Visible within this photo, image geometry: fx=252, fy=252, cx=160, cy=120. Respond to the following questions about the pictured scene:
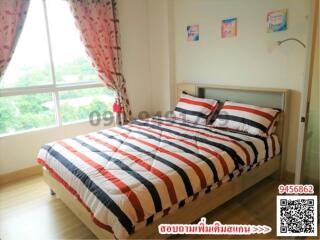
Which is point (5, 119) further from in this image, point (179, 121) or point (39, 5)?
point (179, 121)

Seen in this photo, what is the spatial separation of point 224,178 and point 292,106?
1188mm

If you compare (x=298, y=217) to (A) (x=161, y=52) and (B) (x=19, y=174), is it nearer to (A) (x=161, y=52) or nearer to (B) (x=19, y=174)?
(A) (x=161, y=52)

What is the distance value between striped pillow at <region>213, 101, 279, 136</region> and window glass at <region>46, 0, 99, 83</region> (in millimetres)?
2005

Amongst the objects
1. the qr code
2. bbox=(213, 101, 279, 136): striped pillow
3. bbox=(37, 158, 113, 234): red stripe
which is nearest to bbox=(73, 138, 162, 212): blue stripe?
bbox=(37, 158, 113, 234): red stripe

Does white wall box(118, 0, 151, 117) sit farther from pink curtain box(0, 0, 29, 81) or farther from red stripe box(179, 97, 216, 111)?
pink curtain box(0, 0, 29, 81)

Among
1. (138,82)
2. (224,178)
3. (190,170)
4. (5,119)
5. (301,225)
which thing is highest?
(138,82)

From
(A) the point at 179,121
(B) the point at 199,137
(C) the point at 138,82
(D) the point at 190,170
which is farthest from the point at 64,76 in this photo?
(D) the point at 190,170

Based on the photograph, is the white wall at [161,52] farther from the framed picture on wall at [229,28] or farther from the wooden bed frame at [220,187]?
the framed picture on wall at [229,28]

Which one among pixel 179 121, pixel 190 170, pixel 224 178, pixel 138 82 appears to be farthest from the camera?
pixel 138 82

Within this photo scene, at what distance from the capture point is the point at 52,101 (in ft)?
11.3

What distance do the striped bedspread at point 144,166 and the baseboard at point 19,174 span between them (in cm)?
83

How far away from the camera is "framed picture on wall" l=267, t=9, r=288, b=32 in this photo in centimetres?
259

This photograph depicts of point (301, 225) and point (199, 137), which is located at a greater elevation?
point (199, 137)

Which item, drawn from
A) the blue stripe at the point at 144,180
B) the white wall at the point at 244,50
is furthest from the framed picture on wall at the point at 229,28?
the blue stripe at the point at 144,180
